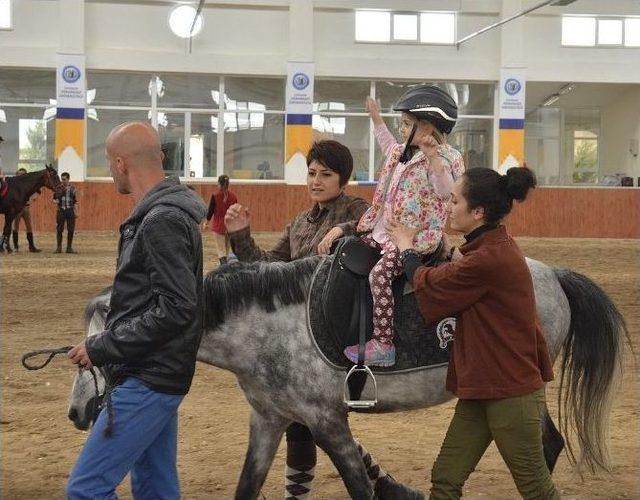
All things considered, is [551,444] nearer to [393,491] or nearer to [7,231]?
[393,491]

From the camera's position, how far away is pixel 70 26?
28.5 m

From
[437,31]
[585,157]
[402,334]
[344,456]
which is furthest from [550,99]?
[344,456]

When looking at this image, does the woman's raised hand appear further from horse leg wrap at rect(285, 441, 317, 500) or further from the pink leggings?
horse leg wrap at rect(285, 441, 317, 500)

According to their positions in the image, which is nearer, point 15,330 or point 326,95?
point 15,330

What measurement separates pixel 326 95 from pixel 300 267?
2676cm

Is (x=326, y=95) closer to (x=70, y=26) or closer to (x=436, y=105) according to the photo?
(x=70, y=26)

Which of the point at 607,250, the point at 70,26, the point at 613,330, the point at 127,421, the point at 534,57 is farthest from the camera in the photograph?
the point at 534,57

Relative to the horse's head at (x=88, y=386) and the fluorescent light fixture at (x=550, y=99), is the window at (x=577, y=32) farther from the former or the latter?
the horse's head at (x=88, y=386)

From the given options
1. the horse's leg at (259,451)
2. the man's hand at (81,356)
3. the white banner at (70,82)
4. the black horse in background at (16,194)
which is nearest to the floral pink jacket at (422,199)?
the horse's leg at (259,451)

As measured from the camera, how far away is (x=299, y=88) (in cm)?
2953

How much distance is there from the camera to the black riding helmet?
4199mm

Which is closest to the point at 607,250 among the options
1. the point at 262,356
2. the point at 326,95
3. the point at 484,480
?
the point at 326,95

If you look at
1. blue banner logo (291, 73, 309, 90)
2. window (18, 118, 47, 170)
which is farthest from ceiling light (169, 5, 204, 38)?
window (18, 118, 47, 170)

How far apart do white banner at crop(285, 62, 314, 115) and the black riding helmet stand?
25448mm
